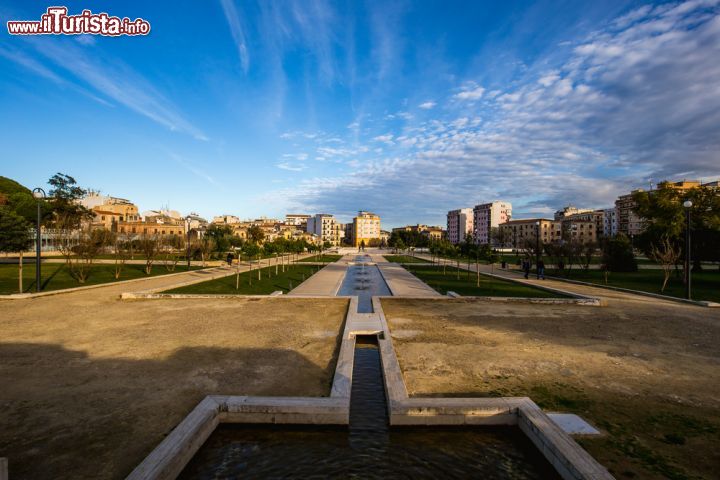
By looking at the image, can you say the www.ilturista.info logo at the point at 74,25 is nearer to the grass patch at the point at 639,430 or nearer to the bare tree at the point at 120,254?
the bare tree at the point at 120,254

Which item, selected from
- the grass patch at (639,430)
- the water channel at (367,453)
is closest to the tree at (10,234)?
the water channel at (367,453)

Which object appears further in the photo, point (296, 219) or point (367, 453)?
point (296, 219)

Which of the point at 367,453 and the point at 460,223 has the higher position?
the point at 460,223

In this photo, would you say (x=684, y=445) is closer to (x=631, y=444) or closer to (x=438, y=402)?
(x=631, y=444)

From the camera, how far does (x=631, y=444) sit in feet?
15.7

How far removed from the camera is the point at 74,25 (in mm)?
14750

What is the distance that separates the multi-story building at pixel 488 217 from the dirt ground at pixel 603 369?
447 feet

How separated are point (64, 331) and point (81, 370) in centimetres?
433

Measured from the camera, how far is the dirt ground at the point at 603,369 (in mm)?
4785

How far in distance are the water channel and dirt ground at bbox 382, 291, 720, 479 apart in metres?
0.87

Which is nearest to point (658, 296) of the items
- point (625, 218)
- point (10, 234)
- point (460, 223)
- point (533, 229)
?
point (10, 234)

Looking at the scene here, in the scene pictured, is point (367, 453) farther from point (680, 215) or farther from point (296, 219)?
point (296, 219)

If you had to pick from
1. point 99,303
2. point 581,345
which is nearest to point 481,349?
point 581,345

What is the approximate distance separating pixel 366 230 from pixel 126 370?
146m
